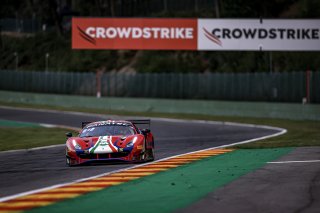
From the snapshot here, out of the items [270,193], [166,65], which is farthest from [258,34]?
[270,193]

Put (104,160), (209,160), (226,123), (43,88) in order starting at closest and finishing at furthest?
(104,160)
(209,160)
(226,123)
(43,88)

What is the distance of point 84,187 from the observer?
12.9m

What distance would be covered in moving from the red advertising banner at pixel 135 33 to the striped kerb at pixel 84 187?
24259mm

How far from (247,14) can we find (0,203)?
176 feet

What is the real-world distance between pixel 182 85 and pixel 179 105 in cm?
272

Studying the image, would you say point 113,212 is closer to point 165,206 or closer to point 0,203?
point 165,206

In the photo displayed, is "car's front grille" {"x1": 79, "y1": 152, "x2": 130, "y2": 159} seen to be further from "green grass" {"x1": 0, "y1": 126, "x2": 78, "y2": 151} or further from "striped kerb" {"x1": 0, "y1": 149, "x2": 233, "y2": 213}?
"green grass" {"x1": 0, "y1": 126, "x2": 78, "y2": 151}

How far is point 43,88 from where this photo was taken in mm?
60844

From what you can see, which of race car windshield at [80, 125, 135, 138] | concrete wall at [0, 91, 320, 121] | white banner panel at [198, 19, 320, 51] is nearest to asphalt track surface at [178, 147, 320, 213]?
race car windshield at [80, 125, 135, 138]

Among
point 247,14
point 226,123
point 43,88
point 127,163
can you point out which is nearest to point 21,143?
point 127,163

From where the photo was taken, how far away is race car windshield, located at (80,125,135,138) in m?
18.7

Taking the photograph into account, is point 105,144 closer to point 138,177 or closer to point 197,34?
point 138,177

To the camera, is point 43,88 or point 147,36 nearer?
point 147,36

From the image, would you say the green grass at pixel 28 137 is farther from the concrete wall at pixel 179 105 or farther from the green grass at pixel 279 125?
the concrete wall at pixel 179 105
